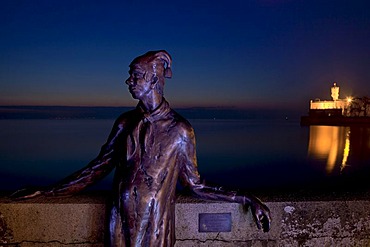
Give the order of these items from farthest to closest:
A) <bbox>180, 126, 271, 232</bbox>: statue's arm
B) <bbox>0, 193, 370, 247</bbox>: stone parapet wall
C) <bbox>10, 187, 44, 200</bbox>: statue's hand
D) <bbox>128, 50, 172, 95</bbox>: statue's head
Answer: <bbox>0, 193, 370, 247</bbox>: stone parapet wall
<bbox>10, 187, 44, 200</bbox>: statue's hand
<bbox>180, 126, 271, 232</bbox>: statue's arm
<bbox>128, 50, 172, 95</bbox>: statue's head

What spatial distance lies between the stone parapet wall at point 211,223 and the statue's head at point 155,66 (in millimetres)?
1245

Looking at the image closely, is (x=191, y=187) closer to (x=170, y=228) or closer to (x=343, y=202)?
(x=170, y=228)

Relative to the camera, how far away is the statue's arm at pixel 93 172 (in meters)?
2.57

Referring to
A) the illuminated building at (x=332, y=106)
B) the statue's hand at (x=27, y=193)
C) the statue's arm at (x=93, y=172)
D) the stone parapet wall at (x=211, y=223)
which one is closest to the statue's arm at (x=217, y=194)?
the stone parapet wall at (x=211, y=223)

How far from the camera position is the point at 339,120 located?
7762 cm

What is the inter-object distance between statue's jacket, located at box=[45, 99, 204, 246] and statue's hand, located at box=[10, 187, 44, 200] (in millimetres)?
833

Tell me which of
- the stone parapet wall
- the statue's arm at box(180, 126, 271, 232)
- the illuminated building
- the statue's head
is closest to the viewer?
the statue's head

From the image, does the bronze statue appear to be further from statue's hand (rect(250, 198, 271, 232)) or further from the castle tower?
the castle tower

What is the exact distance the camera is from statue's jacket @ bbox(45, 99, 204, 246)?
233 cm

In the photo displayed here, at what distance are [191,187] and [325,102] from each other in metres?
94.6

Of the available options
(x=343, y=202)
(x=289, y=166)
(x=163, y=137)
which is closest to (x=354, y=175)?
(x=289, y=166)

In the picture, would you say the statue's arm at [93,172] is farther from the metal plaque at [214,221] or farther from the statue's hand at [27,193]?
the metal plaque at [214,221]

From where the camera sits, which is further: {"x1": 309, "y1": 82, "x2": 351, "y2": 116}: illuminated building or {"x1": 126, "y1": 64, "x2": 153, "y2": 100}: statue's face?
{"x1": 309, "y1": 82, "x2": 351, "y2": 116}: illuminated building

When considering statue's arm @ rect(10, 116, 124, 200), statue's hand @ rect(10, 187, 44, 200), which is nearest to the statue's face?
statue's arm @ rect(10, 116, 124, 200)
